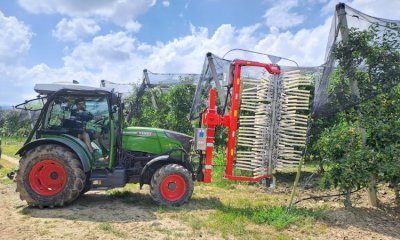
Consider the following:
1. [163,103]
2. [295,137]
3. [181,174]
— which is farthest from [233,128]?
[163,103]

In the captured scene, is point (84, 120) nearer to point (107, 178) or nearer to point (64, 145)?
point (64, 145)

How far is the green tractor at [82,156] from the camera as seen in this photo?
649 centimetres

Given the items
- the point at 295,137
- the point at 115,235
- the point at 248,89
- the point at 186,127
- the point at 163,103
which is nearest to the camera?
the point at 115,235

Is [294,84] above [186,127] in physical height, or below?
above

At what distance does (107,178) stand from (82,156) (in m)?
0.61

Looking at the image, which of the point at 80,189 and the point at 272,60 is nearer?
the point at 80,189

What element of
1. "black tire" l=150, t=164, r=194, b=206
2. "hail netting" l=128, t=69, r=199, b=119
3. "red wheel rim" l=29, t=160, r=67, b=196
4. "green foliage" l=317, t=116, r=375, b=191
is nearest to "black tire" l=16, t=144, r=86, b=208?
"red wheel rim" l=29, t=160, r=67, b=196

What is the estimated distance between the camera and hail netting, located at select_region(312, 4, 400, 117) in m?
6.11

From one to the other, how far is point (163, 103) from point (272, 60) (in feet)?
24.9

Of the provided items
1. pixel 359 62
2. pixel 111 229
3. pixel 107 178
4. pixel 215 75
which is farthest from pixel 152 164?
pixel 215 75

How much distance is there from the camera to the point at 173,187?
22.5 ft

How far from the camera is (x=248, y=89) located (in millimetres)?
9094

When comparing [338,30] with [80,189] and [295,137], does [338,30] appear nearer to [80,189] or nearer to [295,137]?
[295,137]

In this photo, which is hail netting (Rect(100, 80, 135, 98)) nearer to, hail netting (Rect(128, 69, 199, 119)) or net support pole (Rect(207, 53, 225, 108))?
hail netting (Rect(128, 69, 199, 119))
